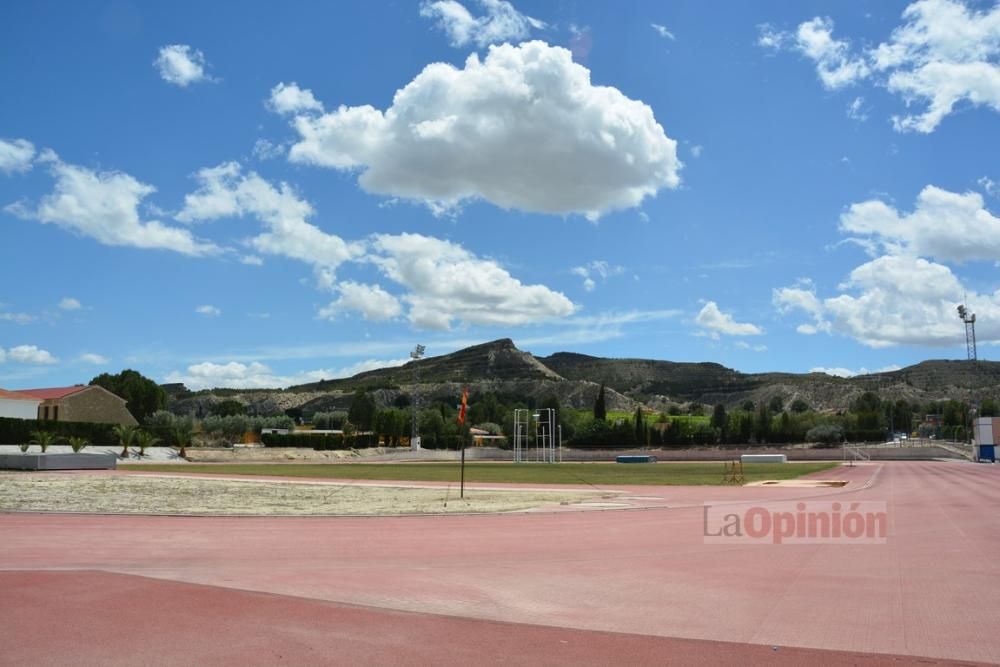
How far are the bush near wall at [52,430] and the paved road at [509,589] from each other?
51.0 m

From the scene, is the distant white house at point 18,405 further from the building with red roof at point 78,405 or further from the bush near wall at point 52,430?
the bush near wall at point 52,430

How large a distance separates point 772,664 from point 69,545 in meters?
11.5

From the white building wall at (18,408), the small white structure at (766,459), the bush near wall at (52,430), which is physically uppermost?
the white building wall at (18,408)

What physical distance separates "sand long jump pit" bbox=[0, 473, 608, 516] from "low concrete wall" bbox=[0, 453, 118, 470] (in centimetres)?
465

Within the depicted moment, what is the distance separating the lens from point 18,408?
82.1 meters

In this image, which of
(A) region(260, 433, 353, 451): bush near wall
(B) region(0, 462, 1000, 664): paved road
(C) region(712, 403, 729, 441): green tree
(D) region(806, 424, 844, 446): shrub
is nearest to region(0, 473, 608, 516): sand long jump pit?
(B) region(0, 462, 1000, 664): paved road

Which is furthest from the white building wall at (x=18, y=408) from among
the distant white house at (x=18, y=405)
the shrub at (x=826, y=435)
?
the shrub at (x=826, y=435)

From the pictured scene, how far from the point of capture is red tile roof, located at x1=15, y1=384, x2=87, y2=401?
8781cm

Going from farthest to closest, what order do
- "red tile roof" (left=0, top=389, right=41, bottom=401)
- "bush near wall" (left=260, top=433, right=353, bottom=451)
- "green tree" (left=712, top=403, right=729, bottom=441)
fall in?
"green tree" (left=712, top=403, right=729, bottom=441), "bush near wall" (left=260, top=433, right=353, bottom=451), "red tile roof" (left=0, top=389, right=41, bottom=401)

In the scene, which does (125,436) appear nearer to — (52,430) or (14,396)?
(52,430)

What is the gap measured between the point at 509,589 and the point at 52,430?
209 feet

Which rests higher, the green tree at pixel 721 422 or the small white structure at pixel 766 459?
the green tree at pixel 721 422

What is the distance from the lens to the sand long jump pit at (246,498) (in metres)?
20.2

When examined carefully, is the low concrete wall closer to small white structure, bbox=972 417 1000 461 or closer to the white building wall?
the white building wall
